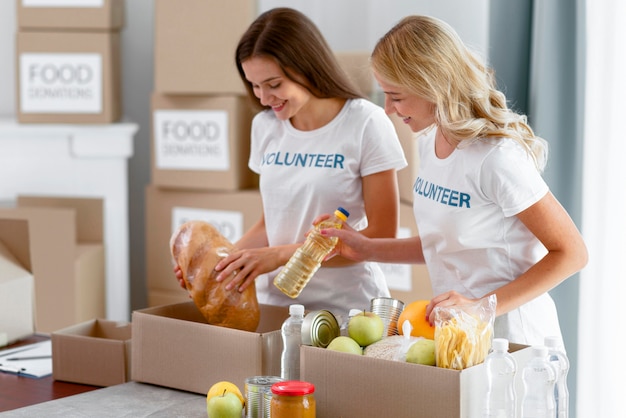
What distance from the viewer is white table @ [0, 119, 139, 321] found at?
3529 millimetres

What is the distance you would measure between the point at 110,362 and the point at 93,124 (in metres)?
1.96

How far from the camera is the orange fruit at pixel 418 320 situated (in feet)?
4.68

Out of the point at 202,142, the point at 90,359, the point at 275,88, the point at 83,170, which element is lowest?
the point at 90,359

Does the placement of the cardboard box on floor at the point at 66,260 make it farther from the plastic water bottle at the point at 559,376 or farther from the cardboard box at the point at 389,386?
the plastic water bottle at the point at 559,376

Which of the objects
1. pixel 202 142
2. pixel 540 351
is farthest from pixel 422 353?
pixel 202 142

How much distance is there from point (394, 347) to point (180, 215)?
223 cm

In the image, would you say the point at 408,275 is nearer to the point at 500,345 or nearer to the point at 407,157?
the point at 407,157

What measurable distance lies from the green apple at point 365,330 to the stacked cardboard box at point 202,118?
1.87m

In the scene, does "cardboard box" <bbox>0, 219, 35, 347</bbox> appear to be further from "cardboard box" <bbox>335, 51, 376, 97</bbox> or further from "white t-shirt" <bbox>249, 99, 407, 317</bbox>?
"cardboard box" <bbox>335, 51, 376, 97</bbox>

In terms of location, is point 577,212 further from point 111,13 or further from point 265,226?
point 111,13

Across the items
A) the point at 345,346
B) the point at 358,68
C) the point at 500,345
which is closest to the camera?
the point at 500,345

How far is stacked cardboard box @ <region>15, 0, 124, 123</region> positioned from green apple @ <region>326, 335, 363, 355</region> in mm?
2334

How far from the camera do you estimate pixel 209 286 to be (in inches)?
67.7

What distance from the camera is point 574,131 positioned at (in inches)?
95.5
